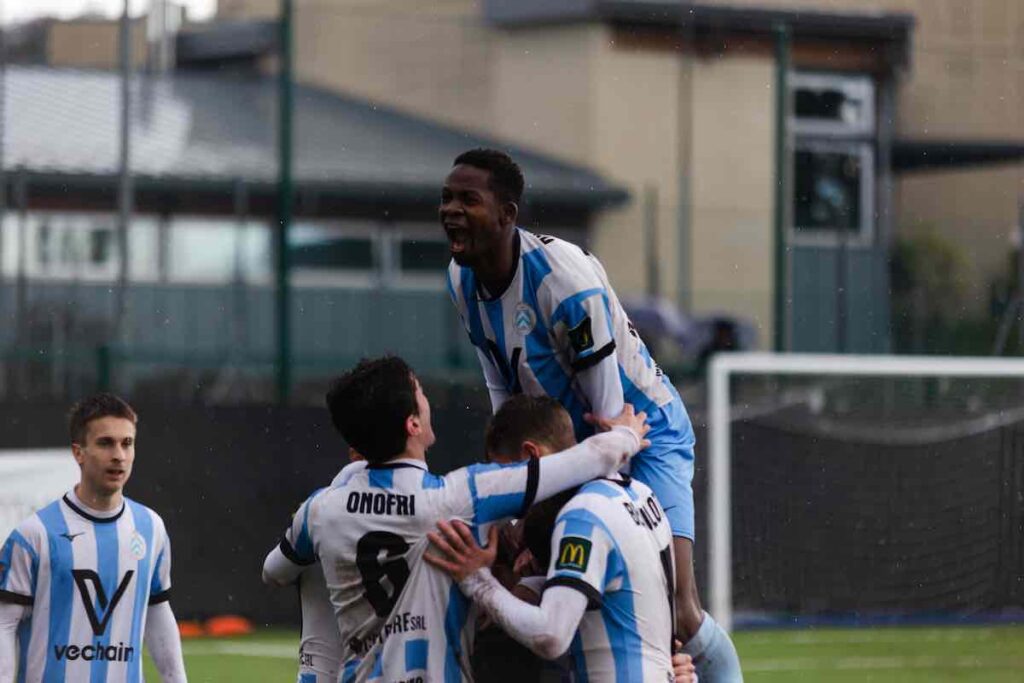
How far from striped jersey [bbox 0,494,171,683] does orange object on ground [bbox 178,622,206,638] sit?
5.20m

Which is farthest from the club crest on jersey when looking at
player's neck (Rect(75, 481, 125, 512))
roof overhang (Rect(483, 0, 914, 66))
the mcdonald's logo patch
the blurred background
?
roof overhang (Rect(483, 0, 914, 66))

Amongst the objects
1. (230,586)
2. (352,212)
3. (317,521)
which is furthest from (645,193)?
(317,521)

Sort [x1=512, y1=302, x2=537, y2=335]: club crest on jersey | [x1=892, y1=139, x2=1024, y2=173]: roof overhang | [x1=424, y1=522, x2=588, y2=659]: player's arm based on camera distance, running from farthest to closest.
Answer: [x1=892, y1=139, x2=1024, y2=173]: roof overhang → [x1=512, y1=302, x2=537, y2=335]: club crest on jersey → [x1=424, y1=522, x2=588, y2=659]: player's arm

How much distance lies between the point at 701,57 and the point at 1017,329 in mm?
4492

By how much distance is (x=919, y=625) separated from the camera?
10508mm

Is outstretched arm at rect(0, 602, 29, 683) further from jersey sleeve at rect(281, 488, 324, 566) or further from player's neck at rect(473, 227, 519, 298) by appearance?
player's neck at rect(473, 227, 519, 298)

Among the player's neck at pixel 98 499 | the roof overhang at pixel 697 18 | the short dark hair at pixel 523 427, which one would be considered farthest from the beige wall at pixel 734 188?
the short dark hair at pixel 523 427

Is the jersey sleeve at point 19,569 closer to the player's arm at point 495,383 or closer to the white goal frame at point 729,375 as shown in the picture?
the player's arm at point 495,383

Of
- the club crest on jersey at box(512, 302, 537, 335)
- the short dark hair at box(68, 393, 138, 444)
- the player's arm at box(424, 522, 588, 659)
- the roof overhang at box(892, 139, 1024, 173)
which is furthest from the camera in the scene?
the roof overhang at box(892, 139, 1024, 173)

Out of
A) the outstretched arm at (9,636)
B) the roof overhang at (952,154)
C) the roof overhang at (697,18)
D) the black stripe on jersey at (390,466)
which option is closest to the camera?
the black stripe on jersey at (390,466)

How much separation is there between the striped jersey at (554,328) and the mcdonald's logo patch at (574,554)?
64 centimetres

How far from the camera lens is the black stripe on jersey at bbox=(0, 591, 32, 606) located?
4914 millimetres

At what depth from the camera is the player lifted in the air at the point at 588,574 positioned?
148 inches

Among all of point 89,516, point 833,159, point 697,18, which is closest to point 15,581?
point 89,516
